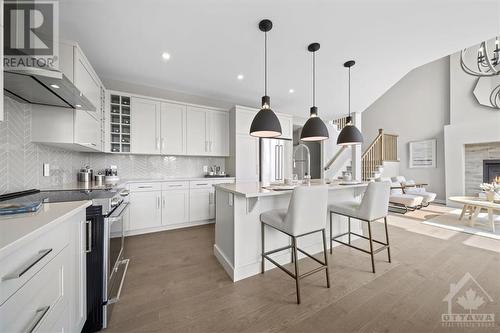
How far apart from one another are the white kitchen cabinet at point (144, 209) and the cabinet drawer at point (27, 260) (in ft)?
7.29

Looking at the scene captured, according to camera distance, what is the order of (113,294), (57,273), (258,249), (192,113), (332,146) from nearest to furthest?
(57,273)
(113,294)
(258,249)
(192,113)
(332,146)

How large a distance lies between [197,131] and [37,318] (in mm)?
3276

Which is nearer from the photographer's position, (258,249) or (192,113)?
(258,249)

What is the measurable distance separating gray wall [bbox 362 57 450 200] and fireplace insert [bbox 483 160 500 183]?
0.83 m

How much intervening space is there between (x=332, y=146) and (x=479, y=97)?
3873 millimetres

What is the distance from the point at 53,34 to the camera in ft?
4.83

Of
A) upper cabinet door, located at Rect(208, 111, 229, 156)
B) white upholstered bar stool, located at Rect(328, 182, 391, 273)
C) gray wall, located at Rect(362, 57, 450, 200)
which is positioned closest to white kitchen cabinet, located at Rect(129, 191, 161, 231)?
upper cabinet door, located at Rect(208, 111, 229, 156)

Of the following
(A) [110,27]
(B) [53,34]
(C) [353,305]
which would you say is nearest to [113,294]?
(C) [353,305]

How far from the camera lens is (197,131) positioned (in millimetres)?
3756

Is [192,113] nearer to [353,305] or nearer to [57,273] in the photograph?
[57,273]

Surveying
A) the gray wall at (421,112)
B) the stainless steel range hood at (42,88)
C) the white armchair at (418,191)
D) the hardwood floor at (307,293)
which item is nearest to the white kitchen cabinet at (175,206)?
the hardwood floor at (307,293)

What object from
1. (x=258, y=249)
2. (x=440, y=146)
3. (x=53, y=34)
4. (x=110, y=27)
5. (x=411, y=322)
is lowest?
(x=411, y=322)

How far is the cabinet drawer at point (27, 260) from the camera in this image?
2.02 feet

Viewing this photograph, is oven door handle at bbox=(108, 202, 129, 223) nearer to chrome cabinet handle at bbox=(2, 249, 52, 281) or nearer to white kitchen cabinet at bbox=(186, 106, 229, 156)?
chrome cabinet handle at bbox=(2, 249, 52, 281)
